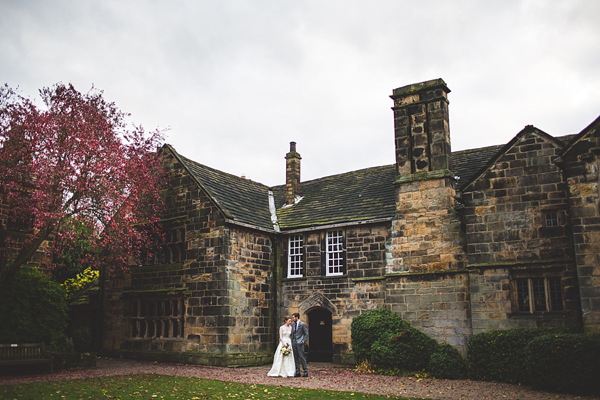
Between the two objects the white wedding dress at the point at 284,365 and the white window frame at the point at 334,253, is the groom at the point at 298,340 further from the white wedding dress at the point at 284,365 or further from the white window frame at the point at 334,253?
the white window frame at the point at 334,253

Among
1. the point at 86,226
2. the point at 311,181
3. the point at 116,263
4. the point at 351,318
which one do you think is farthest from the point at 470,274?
the point at 116,263

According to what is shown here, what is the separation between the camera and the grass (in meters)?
12.1

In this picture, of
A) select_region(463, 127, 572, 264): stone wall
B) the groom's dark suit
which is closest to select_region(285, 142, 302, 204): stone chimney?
the groom's dark suit

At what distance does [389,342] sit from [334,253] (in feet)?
16.7

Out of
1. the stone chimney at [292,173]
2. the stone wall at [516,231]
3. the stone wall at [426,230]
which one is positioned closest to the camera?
the stone wall at [516,231]

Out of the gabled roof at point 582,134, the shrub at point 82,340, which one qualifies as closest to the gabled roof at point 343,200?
the gabled roof at point 582,134

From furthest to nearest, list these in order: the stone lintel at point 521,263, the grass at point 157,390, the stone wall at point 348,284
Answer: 1. the stone wall at point 348,284
2. the stone lintel at point 521,263
3. the grass at point 157,390

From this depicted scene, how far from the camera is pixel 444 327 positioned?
1827 cm

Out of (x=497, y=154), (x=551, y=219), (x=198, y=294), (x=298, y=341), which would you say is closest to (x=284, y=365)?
(x=298, y=341)

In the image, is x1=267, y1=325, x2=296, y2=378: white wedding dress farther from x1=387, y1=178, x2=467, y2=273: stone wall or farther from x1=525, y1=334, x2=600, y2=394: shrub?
x1=525, y1=334, x2=600, y2=394: shrub

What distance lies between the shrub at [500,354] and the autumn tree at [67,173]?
12.6 metres

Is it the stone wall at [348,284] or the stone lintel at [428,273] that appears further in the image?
the stone wall at [348,284]

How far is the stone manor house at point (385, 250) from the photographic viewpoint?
1647cm

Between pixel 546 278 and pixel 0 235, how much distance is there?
59.0 ft
